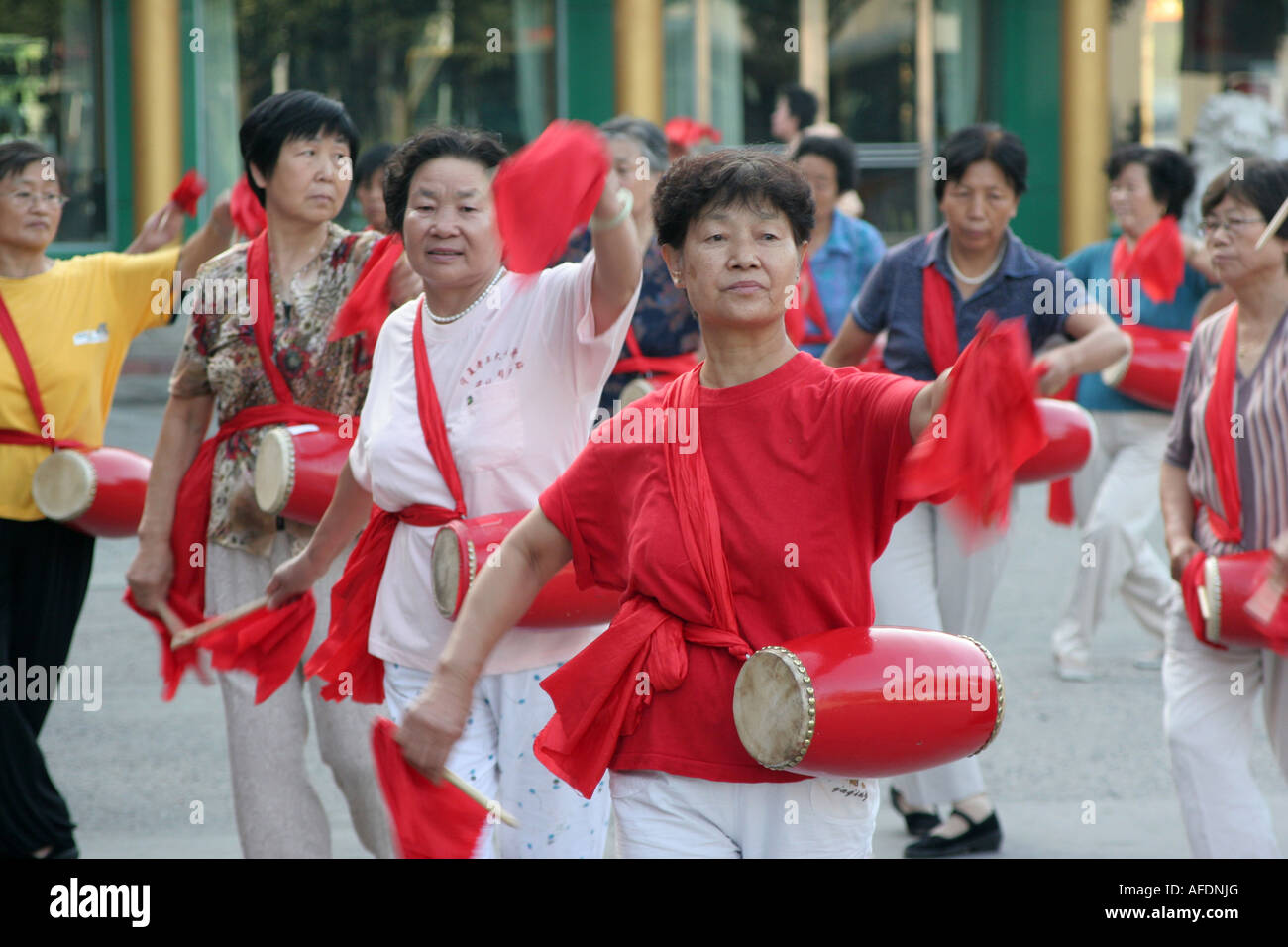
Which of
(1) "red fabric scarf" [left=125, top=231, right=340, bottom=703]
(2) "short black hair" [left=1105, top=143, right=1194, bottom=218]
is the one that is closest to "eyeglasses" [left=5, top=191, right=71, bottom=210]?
(1) "red fabric scarf" [left=125, top=231, right=340, bottom=703]

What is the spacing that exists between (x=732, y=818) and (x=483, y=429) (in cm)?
113

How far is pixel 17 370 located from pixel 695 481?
2734mm

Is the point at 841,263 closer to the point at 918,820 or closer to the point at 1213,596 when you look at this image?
the point at 918,820

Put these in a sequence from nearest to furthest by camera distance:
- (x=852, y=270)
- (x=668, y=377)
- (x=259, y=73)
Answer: (x=668, y=377) → (x=852, y=270) → (x=259, y=73)

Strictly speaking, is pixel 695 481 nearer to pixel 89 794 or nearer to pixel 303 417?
pixel 303 417

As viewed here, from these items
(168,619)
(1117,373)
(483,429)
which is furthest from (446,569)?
(1117,373)

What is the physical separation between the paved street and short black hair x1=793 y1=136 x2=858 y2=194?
213 cm

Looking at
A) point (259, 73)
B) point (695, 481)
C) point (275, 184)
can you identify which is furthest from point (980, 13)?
point (695, 481)

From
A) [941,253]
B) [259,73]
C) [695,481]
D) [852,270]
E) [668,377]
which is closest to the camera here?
[695,481]

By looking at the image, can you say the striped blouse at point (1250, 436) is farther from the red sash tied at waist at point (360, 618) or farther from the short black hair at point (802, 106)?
the short black hair at point (802, 106)

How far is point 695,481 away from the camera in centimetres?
272

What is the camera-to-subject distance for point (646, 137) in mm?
5797

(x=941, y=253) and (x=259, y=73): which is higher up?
(x=259, y=73)

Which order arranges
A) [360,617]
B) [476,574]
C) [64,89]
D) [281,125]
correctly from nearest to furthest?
1. [476,574]
2. [360,617]
3. [281,125]
4. [64,89]
